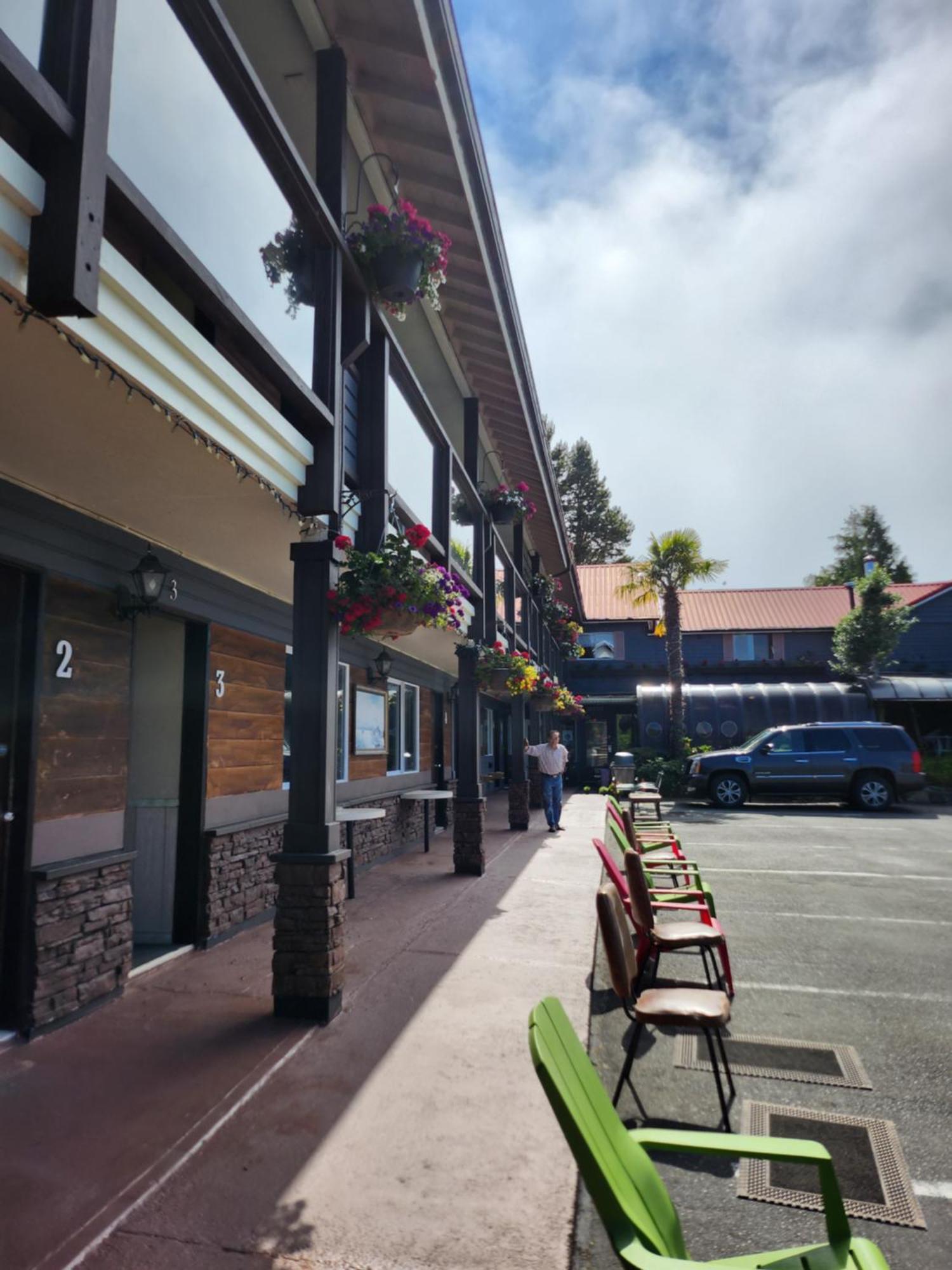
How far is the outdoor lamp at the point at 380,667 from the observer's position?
32.6 ft

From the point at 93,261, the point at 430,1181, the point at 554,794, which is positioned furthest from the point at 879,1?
the point at 554,794

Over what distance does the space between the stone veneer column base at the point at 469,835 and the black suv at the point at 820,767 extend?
37.1 feet

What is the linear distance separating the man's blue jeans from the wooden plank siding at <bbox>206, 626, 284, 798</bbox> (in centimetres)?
628

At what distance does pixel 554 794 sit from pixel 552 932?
6487mm

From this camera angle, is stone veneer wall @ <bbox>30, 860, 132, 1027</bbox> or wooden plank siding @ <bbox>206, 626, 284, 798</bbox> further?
wooden plank siding @ <bbox>206, 626, 284, 798</bbox>

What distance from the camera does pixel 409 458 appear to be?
7.24 metres

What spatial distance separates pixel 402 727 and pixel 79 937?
24.0 feet

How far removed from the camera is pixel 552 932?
20.8 ft

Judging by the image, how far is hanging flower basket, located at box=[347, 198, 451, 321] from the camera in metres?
5.34

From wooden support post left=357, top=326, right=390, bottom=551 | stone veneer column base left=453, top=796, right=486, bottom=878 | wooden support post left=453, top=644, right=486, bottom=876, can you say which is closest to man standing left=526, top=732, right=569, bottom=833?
wooden support post left=453, top=644, right=486, bottom=876

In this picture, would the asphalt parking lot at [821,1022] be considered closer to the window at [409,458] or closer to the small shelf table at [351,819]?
the small shelf table at [351,819]

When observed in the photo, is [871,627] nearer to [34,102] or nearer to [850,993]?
[850,993]

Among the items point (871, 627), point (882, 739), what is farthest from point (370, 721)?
point (871, 627)

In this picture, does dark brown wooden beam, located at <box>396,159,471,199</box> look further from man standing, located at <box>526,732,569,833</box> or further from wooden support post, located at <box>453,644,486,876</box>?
man standing, located at <box>526,732,569,833</box>
